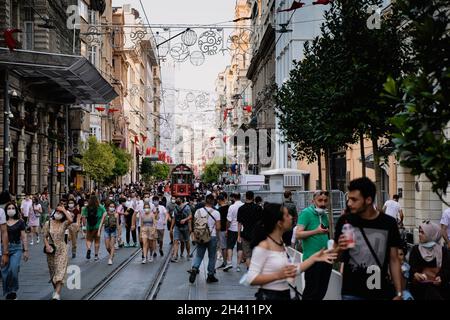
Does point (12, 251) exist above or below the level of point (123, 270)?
above

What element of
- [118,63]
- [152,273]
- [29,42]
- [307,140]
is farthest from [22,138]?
[118,63]

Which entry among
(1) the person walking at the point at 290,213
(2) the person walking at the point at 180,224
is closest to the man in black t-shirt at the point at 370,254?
(1) the person walking at the point at 290,213

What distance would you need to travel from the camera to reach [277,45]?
53375mm

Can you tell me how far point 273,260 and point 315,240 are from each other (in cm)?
299

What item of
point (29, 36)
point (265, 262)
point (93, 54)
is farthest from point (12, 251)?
point (93, 54)

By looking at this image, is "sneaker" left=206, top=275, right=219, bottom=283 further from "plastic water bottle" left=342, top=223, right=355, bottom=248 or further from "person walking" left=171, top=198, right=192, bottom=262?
"plastic water bottle" left=342, top=223, right=355, bottom=248

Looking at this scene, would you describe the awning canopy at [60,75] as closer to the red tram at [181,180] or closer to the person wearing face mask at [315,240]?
the red tram at [181,180]

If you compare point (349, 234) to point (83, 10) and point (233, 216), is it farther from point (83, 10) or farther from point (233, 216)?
point (83, 10)

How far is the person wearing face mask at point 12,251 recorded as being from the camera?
11352mm

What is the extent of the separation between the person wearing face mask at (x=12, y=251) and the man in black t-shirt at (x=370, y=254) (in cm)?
663

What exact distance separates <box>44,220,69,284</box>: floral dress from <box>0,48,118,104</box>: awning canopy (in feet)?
63.1

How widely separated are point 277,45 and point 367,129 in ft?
127

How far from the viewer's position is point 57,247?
39.2ft
